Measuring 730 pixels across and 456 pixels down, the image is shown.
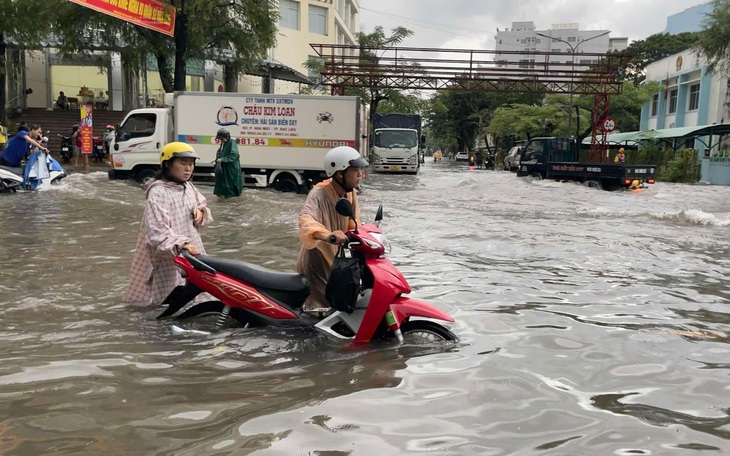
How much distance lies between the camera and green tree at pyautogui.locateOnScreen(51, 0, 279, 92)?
22.2 m

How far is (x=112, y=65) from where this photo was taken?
33.9 metres

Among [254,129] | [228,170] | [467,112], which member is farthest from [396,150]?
[467,112]

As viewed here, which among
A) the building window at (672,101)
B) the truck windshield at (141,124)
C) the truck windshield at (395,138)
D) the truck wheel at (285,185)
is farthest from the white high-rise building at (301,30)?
the truck wheel at (285,185)

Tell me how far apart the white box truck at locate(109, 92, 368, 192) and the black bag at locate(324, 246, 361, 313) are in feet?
43.3

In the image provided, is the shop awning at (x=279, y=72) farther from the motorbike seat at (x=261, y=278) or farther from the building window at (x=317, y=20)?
the motorbike seat at (x=261, y=278)

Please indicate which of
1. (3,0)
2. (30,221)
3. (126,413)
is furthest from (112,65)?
(126,413)

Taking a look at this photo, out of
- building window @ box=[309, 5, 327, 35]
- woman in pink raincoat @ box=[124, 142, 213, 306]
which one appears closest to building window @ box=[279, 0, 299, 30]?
building window @ box=[309, 5, 327, 35]

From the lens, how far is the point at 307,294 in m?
4.63

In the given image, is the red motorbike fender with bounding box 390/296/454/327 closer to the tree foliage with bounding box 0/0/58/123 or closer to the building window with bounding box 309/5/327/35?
the tree foliage with bounding box 0/0/58/123

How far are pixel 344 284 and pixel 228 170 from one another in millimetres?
9347

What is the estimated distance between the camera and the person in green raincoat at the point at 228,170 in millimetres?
12688

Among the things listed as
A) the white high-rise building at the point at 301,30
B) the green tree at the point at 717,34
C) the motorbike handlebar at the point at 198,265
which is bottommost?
the motorbike handlebar at the point at 198,265

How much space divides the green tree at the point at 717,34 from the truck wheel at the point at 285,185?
73.4 feet

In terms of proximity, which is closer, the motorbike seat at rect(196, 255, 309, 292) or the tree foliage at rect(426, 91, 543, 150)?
the motorbike seat at rect(196, 255, 309, 292)
